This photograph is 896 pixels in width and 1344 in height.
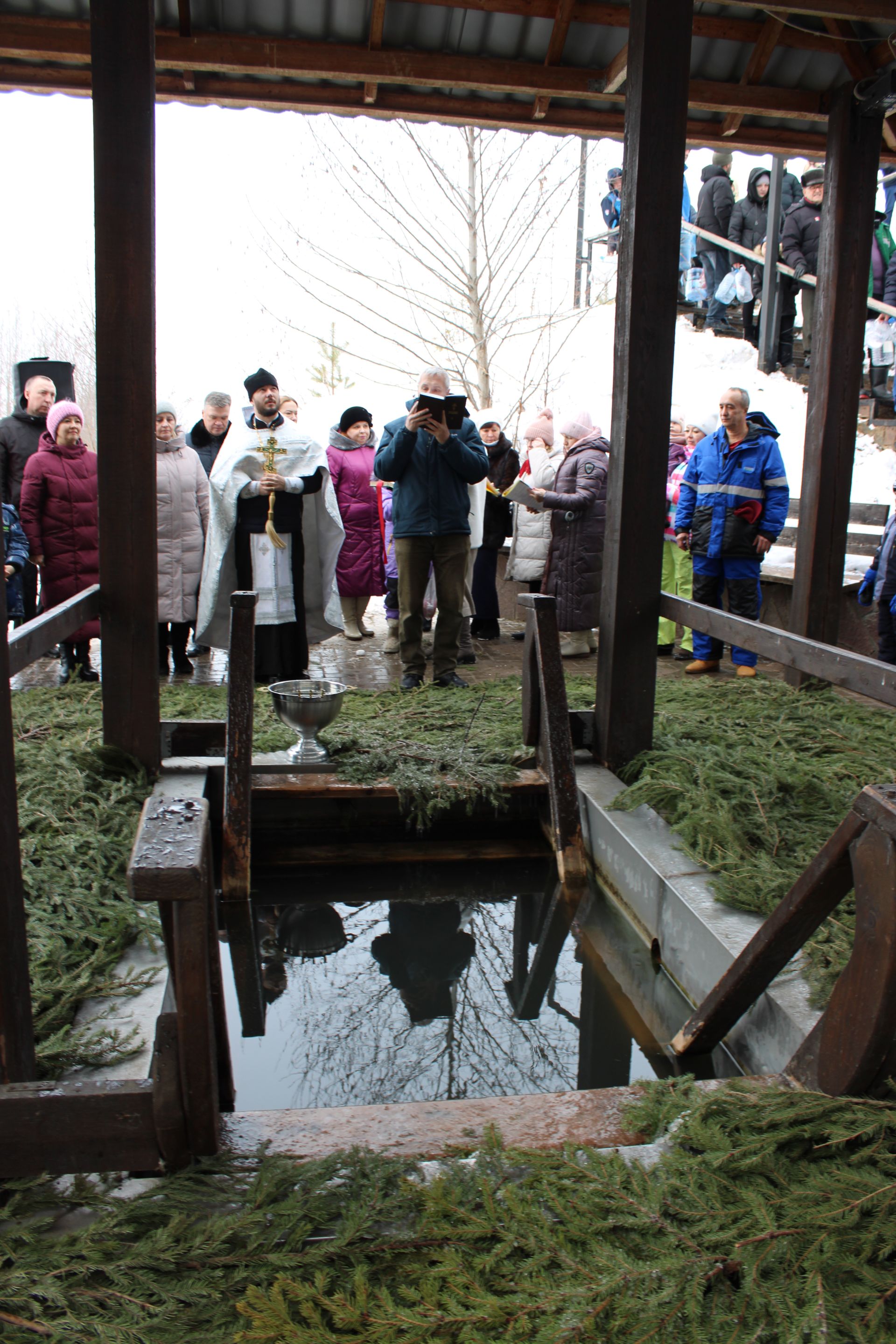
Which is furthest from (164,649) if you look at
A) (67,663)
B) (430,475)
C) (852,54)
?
(852,54)

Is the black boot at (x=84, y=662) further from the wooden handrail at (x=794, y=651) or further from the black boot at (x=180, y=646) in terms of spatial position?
the wooden handrail at (x=794, y=651)

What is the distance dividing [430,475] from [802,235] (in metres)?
7.26

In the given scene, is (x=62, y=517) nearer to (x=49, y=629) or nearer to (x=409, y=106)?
(x=409, y=106)

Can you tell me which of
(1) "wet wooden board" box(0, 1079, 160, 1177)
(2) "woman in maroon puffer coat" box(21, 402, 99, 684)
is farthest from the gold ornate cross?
(1) "wet wooden board" box(0, 1079, 160, 1177)

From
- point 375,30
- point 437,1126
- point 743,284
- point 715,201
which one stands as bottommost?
point 437,1126

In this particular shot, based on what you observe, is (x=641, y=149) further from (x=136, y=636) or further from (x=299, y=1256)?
(x=299, y=1256)

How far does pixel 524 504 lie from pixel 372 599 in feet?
22.0

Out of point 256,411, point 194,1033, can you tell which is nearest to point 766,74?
point 256,411

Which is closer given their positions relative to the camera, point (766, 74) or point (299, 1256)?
point (299, 1256)

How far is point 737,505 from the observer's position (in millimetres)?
7516

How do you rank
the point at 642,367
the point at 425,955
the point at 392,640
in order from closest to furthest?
the point at 425,955 < the point at 642,367 < the point at 392,640

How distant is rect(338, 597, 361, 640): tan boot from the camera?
373 inches

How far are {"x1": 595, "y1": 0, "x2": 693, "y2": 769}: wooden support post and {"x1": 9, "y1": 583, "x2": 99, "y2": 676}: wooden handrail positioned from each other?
2.49 m

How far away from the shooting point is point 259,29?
6.17 metres
